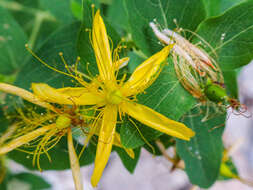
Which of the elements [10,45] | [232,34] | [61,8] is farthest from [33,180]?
[232,34]

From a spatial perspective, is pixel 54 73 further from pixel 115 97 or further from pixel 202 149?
pixel 202 149

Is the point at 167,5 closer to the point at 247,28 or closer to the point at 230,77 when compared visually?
the point at 247,28

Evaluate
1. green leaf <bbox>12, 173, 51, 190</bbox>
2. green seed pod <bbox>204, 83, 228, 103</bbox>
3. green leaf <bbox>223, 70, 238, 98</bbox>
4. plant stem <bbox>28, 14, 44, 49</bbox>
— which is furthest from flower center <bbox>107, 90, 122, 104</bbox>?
green leaf <bbox>12, 173, 51, 190</bbox>

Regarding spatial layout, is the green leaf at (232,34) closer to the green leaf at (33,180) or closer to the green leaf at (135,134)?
the green leaf at (135,134)

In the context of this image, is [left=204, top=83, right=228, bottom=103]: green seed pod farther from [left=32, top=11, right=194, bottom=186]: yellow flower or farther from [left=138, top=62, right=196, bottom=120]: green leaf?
[left=32, top=11, right=194, bottom=186]: yellow flower

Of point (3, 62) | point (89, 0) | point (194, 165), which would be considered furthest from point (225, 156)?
point (3, 62)

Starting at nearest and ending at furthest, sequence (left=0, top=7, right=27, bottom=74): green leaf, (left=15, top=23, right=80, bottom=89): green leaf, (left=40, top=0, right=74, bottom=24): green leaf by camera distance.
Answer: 1. (left=15, top=23, right=80, bottom=89): green leaf
2. (left=0, top=7, right=27, bottom=74): green leaf
3. (left=40, top=0, right=74, bottom=24): green leaf

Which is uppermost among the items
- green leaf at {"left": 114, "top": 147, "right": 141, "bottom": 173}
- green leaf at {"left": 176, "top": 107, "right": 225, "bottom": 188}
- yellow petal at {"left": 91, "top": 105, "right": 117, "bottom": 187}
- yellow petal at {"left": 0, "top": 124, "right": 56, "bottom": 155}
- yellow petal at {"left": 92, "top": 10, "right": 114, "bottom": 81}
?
yellow petal at {"left": 92, "top": 10, "right": 114, "bottom": 81}
